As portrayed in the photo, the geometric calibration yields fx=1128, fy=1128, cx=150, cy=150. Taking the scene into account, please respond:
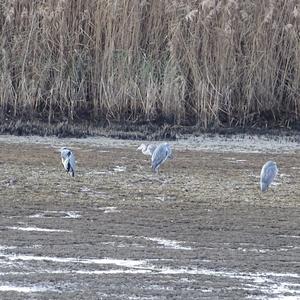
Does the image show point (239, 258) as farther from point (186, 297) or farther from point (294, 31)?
point (294, 31)

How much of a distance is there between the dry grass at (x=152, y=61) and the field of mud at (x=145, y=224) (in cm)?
108

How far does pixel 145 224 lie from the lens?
7988 millimetres

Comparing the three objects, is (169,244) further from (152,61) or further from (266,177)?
(152,61)

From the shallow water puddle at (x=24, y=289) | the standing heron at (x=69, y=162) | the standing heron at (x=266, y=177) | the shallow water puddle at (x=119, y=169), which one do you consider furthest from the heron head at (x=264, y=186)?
the shallow water puddle at (x=24, y=289)

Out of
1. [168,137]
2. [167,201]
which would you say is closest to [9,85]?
[168,137]

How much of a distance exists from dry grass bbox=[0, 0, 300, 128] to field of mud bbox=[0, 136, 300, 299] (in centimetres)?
108

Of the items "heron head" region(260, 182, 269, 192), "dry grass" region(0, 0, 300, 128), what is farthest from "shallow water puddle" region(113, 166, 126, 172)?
"dry grass" region(0, 0, 300, 128)

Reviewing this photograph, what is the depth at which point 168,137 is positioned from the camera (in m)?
12.8

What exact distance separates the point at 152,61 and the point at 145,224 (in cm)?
571

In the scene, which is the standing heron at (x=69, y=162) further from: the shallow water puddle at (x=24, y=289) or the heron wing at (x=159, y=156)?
the shallow water puddle at (x=24, y=289)

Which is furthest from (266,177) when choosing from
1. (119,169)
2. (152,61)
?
(152,61)

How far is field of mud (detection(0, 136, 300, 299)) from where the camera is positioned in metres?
6.13

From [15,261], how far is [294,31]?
748cm

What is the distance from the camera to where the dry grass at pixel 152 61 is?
13.3m
